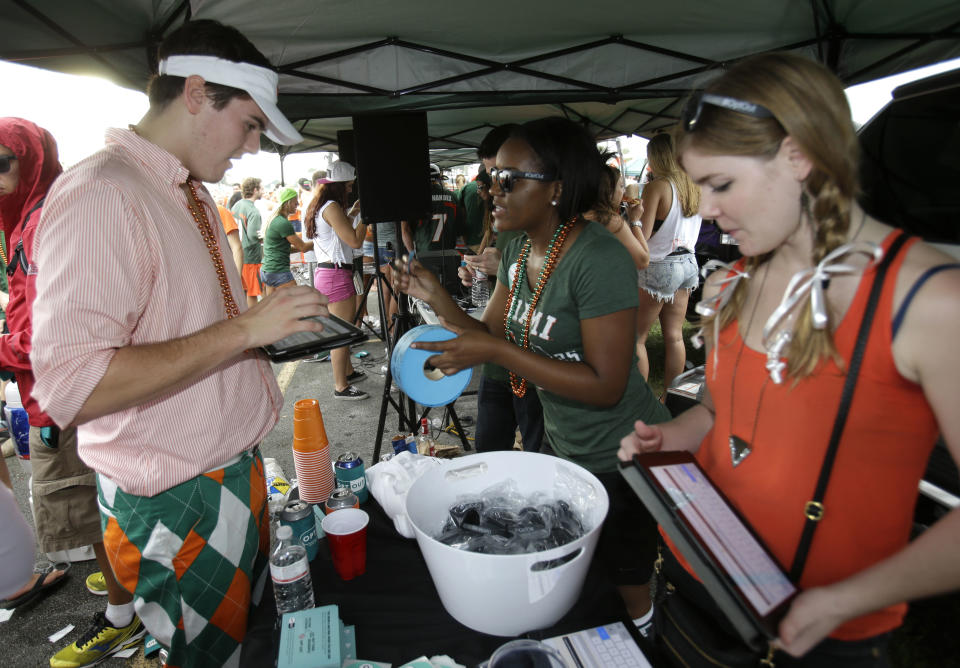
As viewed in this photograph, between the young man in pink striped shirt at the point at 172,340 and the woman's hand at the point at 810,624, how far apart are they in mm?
1079

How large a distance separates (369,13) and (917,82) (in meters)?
2.68

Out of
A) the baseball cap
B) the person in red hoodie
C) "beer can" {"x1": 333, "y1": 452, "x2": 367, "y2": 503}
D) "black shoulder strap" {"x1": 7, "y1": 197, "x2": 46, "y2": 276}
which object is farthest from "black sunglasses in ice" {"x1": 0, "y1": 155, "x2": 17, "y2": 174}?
the baseball cap

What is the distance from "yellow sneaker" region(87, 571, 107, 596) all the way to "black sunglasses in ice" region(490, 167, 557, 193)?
2697 mm

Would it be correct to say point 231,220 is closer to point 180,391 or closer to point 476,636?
point 180,391

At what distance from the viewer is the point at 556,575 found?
2.88 ft

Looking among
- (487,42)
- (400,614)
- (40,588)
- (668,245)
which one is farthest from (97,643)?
(668,245)

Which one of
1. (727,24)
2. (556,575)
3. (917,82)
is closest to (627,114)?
(727,24)

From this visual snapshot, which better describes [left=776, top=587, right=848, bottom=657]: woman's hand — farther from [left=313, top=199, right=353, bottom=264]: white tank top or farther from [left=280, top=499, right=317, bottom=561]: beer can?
[left=313, top=199, right=353, bottom=264]: white tank top

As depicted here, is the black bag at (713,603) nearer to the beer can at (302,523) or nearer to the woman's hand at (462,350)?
the woman's hand at (462,350)

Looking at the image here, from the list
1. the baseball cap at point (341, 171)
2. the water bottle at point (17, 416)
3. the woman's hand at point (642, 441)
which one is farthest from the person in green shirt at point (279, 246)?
the woman's hand at point (642, 441)

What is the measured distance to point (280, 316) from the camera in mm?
1181

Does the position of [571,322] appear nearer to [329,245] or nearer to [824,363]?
[824,363]

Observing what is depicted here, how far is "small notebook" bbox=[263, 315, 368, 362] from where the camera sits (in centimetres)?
129

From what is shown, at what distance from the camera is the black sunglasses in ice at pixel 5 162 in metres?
1.89
